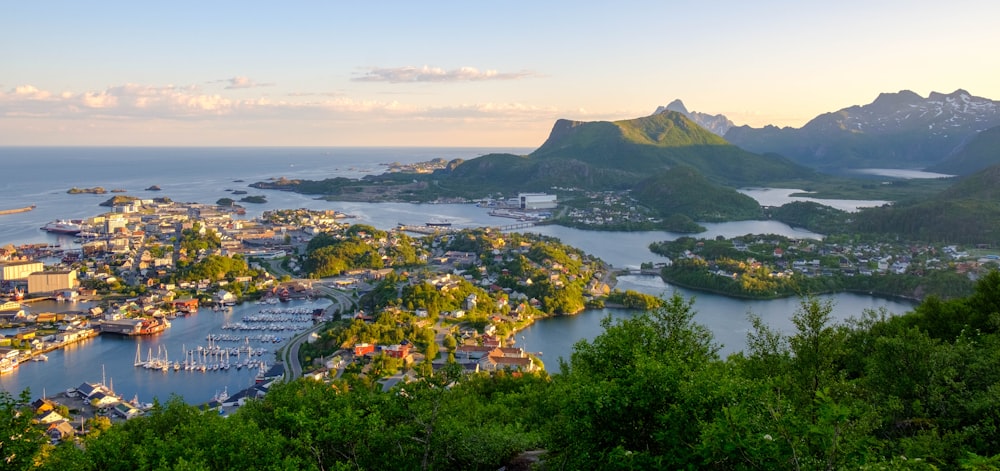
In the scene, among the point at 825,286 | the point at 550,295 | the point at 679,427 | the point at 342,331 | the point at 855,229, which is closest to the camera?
the point at 679,427

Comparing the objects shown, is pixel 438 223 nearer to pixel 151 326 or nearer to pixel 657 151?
pixel 151 326

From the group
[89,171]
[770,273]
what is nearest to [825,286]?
[770,273]

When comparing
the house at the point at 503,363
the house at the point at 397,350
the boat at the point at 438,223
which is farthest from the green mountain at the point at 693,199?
the house at the point at 397,350

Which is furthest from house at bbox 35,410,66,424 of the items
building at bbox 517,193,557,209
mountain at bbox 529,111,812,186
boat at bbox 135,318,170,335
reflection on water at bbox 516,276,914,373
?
mountain at bbox 529,111,812,186

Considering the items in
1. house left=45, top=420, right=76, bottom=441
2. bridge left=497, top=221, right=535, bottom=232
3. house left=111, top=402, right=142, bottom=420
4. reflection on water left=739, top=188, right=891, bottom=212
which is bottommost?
house left=111, top=402, right=142, bottom=420

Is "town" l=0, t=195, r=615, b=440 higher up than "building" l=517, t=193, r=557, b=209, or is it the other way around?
"building" l=517, t=193, r=557, b=209

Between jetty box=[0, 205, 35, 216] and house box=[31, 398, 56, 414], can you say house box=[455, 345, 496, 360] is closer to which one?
house box=[31, 398, 56, 414]

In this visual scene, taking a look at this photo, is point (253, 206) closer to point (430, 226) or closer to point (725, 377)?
point (430, 226)
